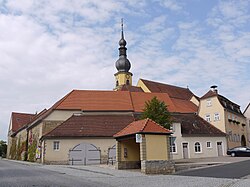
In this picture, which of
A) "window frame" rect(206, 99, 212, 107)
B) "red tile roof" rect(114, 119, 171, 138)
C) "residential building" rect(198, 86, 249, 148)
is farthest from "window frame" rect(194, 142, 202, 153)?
"red tile roof" rect(114, 119, 171, 138)

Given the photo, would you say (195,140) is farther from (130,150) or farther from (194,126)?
(130,150)

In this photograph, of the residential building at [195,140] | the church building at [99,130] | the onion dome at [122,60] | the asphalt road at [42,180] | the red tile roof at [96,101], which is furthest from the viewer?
the onion dome at [122,60]

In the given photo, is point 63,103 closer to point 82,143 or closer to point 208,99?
point 82,143

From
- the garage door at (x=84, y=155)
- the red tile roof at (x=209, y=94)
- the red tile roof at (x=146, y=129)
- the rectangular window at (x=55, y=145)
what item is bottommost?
the garage door at (x=84, y=155)

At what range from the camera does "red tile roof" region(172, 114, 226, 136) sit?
136 feet

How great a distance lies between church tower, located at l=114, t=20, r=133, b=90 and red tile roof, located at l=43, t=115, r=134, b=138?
33.1 metres

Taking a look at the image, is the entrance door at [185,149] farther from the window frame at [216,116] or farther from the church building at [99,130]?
the window frame at [216,116]

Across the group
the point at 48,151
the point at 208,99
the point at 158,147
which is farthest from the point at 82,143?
the point at 208,99

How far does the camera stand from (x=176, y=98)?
55.7m

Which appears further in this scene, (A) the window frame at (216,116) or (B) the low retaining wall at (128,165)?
(A) the window frame at (216,116)

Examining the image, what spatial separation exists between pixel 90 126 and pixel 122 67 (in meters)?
38.1

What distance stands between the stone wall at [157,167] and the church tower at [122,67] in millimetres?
53707

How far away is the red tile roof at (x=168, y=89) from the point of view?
187ft

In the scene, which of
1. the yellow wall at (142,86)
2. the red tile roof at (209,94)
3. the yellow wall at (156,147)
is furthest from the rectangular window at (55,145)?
the yellow wall at (142,86)
